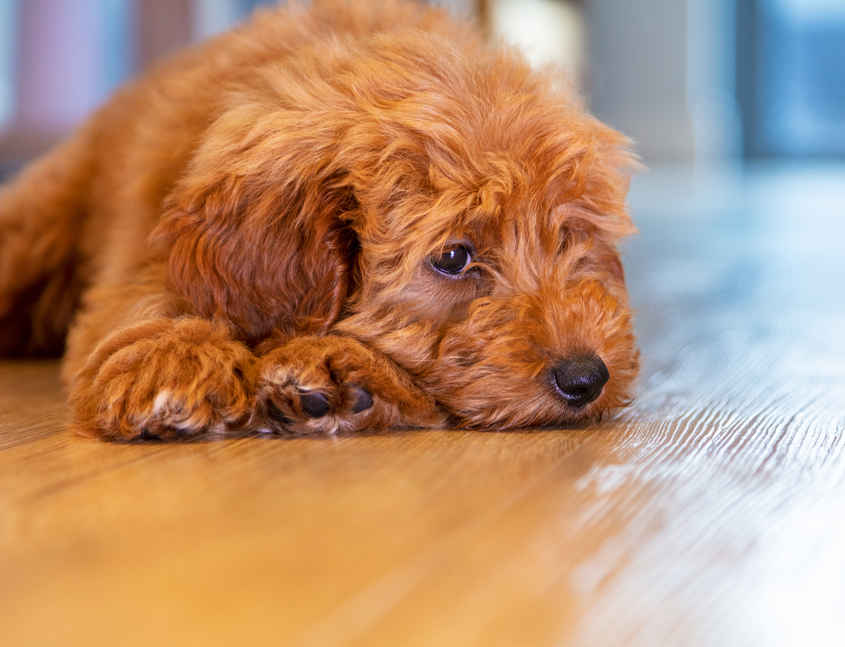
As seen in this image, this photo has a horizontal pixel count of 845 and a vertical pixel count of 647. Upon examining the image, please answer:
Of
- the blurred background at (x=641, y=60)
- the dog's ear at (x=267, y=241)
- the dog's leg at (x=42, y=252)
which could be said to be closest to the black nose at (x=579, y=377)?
the dog's ear at (x=267, y=241)

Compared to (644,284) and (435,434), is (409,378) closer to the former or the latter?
(435,434)

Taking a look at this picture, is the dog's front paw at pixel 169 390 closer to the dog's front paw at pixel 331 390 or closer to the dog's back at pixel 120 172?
the dog's front paw at pixel 331 390

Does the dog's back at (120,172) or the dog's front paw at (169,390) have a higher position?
the dog's back at (120,172)

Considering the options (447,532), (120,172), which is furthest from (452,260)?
(120,172)

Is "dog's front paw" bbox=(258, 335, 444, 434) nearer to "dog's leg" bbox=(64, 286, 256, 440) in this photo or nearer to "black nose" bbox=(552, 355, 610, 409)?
"dog's leg" bbox=(64, 286, 256, 440)

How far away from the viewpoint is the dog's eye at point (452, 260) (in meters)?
2.16

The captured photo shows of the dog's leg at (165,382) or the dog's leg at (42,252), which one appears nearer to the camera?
the dog's leg at (165,382)

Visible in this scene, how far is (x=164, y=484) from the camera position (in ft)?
5.51

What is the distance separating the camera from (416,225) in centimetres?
211

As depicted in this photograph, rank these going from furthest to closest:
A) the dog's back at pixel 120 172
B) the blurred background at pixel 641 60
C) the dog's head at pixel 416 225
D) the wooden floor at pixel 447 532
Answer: the blurred background at pixel 641 60, the dog's back at pixel 120 172, the dog's head at pixel 416 225, the wooden floor at pixel 447 532

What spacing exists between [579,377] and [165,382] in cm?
73

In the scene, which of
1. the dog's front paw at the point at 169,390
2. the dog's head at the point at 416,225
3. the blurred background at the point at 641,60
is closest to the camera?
the dog's front paw at the point at 169,390

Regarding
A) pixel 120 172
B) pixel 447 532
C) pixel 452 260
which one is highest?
pixel 120 172

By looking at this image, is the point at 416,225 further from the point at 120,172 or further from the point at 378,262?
the point at 120,172
